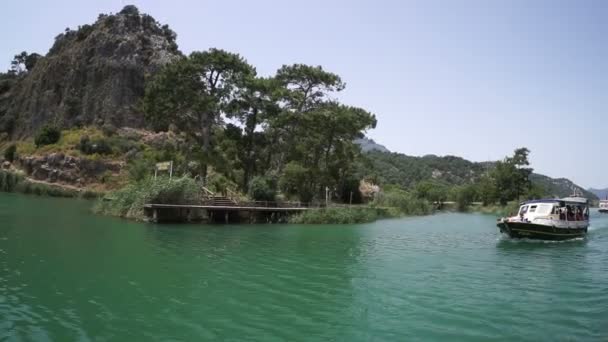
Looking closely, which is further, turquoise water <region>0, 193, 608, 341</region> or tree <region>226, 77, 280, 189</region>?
tree <region>226, 77, 280, 189</region>

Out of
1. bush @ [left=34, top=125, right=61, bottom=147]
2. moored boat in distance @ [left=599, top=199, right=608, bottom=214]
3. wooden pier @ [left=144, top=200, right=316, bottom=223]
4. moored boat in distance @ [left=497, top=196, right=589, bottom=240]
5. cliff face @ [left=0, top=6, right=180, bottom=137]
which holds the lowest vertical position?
wooden pier @ [left=144, top=200, right=316, bottom=223]

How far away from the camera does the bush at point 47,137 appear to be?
266ft

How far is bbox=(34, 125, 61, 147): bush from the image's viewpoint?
81.1 m

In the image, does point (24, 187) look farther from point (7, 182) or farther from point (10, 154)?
point (10, 154)

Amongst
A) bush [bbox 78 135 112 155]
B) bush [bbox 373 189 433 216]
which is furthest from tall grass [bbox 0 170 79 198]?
bush [bbox 373 189 433 216]

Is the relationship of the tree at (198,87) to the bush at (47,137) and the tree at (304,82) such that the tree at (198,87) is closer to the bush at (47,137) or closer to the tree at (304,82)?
the tree at (304,82)

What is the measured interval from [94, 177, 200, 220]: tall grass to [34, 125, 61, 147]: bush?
54.1 m

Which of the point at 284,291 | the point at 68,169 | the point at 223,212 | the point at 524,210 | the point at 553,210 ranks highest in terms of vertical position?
the point at 68,169

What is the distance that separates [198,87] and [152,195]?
14382mm

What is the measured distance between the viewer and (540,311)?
12.3 metres

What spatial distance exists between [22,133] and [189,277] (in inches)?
4115

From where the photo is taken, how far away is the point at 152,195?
34.6m

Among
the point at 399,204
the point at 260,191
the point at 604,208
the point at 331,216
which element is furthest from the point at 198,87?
the point at 604,208

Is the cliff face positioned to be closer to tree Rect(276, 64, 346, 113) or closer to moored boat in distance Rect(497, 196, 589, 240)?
tree Rect(276, 64, 346, 113)
